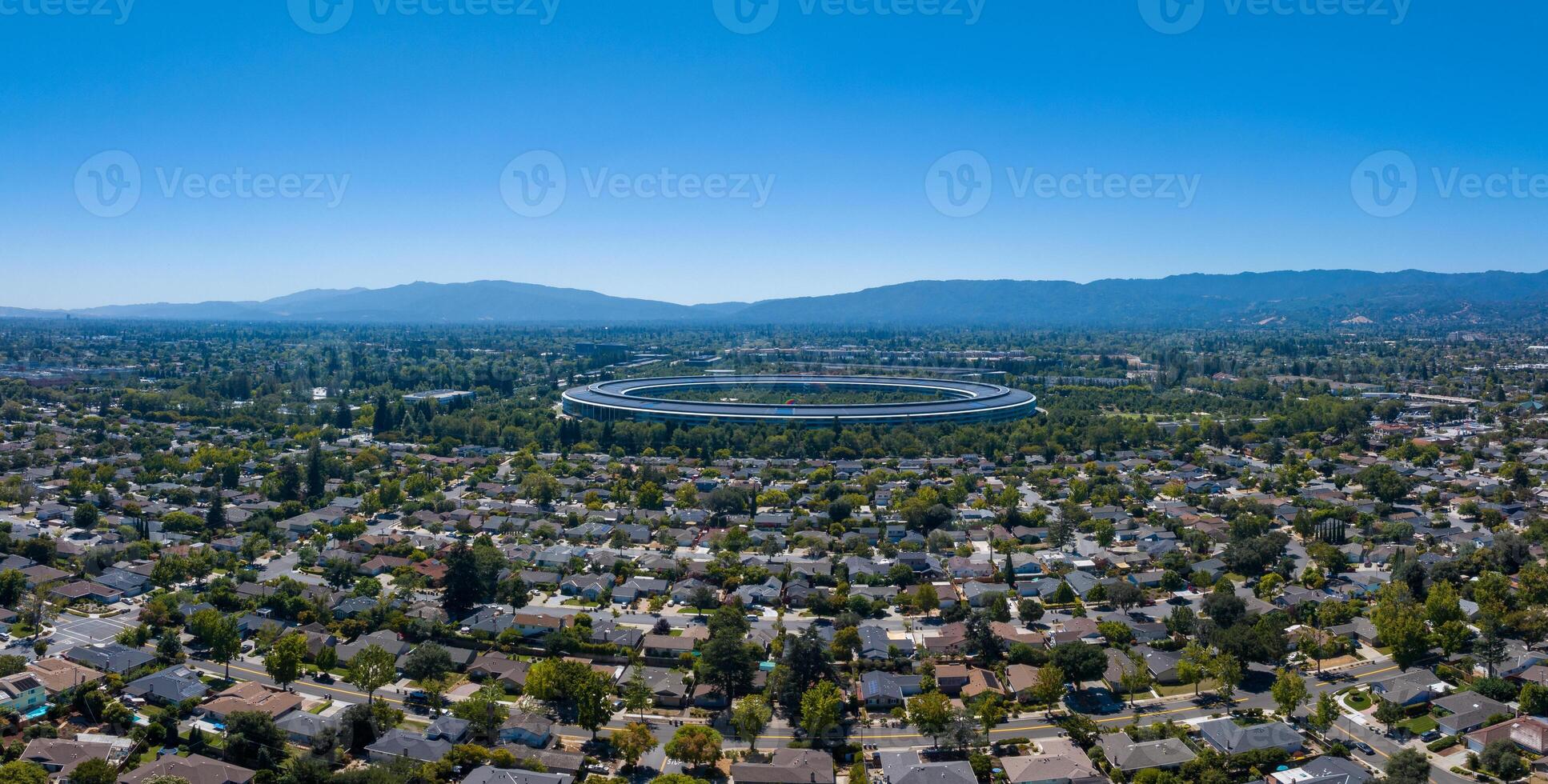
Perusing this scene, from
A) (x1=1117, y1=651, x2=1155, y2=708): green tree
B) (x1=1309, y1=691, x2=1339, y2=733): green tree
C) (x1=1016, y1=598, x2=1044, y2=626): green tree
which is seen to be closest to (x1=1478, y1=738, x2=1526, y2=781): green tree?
(x1=1309, y1=691, x2=1339, y2=733): green tree

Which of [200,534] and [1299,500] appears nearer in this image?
[200,534]

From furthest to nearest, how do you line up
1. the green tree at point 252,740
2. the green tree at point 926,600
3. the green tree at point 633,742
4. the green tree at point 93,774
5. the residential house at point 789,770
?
the green tree at point 926,600
the green tree at point 633,742
the green tree at point 252,740
the residential house at point 789,770
the green tree at point 93,774

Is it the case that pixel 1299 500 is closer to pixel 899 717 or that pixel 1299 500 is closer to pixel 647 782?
pixel 899 717

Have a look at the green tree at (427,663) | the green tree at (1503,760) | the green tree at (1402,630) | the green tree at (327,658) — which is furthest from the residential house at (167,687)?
the green tree at (1402,630)

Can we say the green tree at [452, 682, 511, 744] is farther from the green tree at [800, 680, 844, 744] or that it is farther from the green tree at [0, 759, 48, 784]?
the green tree at [0, 759, 48, 784]

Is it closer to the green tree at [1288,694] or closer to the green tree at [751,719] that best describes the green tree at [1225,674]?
the green tree at [1288,694]

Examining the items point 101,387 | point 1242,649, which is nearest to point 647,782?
point 1242,649
